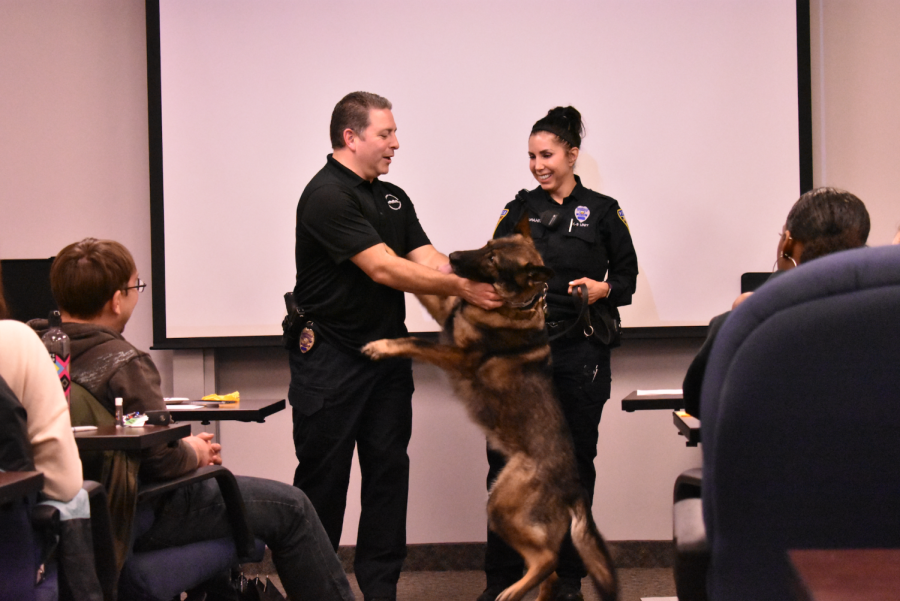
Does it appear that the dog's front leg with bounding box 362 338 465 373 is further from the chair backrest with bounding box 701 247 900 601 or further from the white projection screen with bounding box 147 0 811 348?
the chair backrest with bounding box 701 247 900 601

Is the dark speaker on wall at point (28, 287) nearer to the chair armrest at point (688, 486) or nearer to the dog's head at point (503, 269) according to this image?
the dog's head at point (503, 269)

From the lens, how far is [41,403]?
1.57 metres

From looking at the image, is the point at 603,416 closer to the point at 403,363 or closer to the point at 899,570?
the point at 403,363

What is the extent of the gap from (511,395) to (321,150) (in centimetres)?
180

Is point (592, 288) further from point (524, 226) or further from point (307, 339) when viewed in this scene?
point (307, 339)

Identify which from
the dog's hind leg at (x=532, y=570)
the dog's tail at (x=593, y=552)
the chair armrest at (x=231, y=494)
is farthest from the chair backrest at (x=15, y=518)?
the dog's tail at (x=593, y=552)

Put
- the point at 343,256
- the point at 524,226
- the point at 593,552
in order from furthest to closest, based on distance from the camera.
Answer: the point at 524,226 < the point at 343,256 < the point at 593,552

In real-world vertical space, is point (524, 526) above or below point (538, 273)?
below

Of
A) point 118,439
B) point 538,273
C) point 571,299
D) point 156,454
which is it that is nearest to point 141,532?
point 156,454

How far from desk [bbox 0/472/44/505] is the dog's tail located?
5.74 ft

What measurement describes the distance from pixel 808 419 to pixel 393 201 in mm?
2340

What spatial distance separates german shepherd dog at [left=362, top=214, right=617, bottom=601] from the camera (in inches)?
102

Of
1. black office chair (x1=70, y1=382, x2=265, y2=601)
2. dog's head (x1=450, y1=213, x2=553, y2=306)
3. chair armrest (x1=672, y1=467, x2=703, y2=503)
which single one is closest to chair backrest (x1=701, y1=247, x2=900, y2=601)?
chair armrest (x1=672, y1=467, x2=703, y2=503)

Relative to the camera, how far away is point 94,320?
214 centimetres
